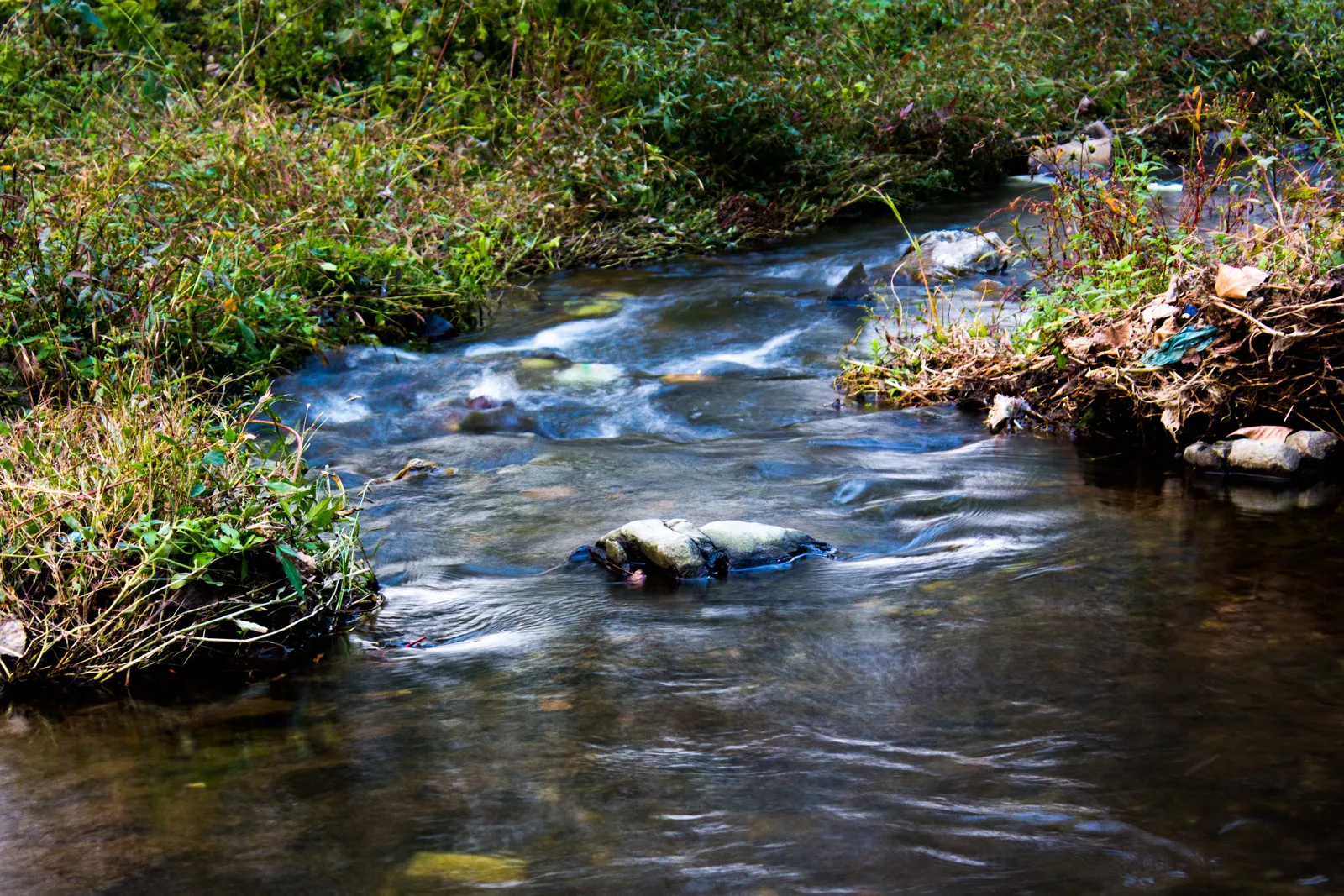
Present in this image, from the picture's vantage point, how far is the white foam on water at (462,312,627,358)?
710 cm

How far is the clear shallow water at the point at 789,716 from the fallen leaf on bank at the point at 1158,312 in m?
0.58

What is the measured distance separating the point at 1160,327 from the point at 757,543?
1963 millimetres

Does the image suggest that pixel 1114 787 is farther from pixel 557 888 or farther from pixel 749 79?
pixel 749 79

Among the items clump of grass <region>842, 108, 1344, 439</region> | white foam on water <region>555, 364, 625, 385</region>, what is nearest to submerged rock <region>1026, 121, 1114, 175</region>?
clump of grass <region>842, 108, 1344, 439</region>

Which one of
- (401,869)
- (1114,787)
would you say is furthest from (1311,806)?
(401,869)

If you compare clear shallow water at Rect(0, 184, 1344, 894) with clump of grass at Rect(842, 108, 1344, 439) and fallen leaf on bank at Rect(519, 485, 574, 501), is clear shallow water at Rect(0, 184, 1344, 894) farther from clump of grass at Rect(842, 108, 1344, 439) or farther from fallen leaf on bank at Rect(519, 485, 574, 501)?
clump of grass at Rect(842, 108, 1344, 439)

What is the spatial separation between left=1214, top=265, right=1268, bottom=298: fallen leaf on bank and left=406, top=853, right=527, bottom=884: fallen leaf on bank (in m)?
3.38

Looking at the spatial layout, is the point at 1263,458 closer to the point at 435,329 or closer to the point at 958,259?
the point at 958,259

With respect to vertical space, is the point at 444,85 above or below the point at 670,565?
above

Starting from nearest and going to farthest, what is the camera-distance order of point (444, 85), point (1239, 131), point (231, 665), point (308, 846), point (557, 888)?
point (557, 888) < point (308, 846) < point (231, 665) < point (1239, 131) < point (444, 85)

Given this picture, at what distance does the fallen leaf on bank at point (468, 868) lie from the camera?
225cm

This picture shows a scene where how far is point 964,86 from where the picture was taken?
11.1 m

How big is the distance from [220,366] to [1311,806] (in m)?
5.18

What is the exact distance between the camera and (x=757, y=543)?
150 inches
